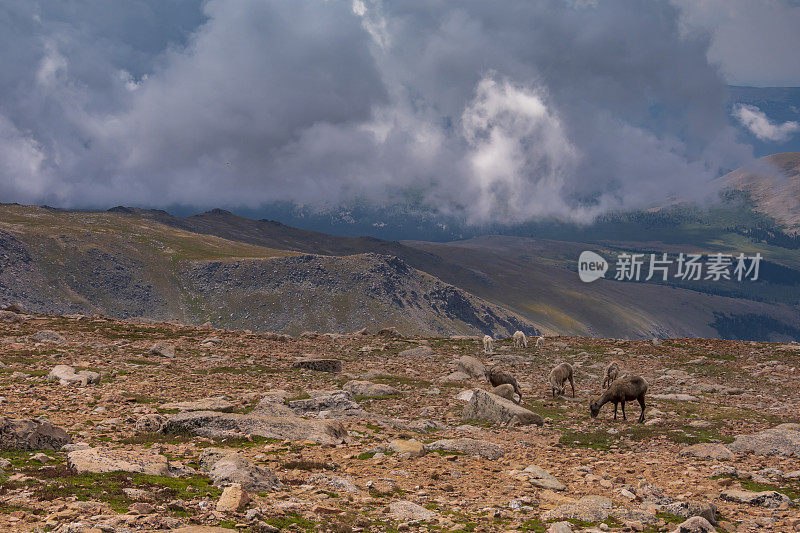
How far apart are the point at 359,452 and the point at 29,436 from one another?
9.85 meters

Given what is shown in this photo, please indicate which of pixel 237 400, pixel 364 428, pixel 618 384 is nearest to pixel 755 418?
pixel 618 384

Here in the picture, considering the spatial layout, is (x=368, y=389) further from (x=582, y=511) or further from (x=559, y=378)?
(x=582, y=511)

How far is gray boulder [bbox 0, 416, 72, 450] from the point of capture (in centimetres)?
1470

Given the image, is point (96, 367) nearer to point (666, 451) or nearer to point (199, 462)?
point (199, 462)

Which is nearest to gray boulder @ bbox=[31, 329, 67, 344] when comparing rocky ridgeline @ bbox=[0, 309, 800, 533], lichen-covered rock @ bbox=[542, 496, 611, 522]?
rocky ridgeline @ bbox=[0, 309, 800, 533]

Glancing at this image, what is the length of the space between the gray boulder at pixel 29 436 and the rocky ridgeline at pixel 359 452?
40 millimetres

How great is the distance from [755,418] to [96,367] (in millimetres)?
37378

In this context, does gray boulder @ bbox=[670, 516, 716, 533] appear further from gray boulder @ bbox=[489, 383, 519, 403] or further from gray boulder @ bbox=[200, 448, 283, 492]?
gray boulder @ bbox=[489, 383, 519, 403]

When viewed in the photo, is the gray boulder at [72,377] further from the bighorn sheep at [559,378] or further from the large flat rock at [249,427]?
the bighorn sheep at [559,378]

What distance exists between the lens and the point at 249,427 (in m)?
19.2

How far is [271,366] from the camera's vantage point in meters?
38.5

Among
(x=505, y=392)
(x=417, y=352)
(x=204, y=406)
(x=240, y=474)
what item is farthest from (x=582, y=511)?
(x=417, y=352)

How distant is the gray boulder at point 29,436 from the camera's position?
14.7 m

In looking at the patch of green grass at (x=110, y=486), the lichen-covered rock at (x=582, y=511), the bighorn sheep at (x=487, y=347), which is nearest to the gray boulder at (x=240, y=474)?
the patch of green grass at (x=110, y=486)
